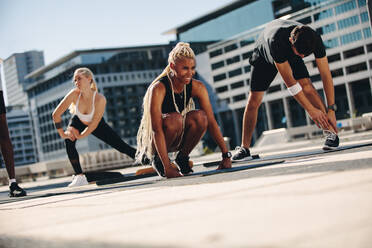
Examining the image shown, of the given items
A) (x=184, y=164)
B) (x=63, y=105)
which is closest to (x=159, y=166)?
(x=184, y=164)

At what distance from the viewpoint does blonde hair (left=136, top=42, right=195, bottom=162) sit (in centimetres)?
514

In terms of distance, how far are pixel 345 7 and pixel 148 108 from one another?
8087 cm

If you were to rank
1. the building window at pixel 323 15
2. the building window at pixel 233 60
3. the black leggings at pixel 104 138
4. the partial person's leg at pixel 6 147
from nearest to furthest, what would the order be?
the partial person's leg at pixel 6 147 → the black leggings at pixel 104 138 → the building window at pixel 323 15 → the building window at pixel 233 60

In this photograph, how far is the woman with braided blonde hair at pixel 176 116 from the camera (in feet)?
16.8

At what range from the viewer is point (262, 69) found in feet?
22.1

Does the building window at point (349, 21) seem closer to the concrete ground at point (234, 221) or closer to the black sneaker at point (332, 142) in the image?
the black sneaker at point (332, 142)

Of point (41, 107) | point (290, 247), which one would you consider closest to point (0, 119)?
point (290, 247)

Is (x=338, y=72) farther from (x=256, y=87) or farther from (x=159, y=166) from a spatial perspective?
(x=159, y=166)

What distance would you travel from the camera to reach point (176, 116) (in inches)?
210

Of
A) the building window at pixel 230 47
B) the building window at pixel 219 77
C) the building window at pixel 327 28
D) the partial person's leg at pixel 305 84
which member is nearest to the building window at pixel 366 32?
the building window at pixel 327 28

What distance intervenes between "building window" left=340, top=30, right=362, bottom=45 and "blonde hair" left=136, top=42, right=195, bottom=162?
3086 inches

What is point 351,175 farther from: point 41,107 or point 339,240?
point 41,107

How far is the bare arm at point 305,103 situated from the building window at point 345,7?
7939cm

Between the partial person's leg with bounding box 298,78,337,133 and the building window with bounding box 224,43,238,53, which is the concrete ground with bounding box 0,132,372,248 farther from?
the building window with bounding box 224,43,238,53
